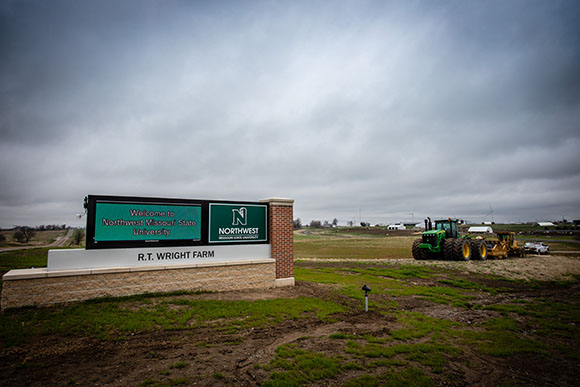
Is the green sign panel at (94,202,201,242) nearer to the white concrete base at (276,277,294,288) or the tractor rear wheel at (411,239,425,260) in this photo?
the white concrete base at (276,277,294,288)

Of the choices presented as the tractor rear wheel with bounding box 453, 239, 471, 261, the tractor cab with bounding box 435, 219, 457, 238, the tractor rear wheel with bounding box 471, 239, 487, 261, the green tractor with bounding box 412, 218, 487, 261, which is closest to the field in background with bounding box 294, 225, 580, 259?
the green tractor with bounding box 412, 218, 487, 261

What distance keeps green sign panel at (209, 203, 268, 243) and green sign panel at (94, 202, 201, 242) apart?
25.5 inches

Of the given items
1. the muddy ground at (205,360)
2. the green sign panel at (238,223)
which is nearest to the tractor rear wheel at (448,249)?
the green sign panel at (238,223)

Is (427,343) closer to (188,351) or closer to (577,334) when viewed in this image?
(577,334)

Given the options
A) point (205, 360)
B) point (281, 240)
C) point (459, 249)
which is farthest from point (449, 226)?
point (205, 360)

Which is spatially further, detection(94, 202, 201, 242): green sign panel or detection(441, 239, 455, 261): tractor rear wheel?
detection(441, 239, 455, 261): tractor rear wheel

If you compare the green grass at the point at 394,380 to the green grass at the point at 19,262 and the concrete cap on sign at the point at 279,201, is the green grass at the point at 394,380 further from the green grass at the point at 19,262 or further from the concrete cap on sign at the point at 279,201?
the green grass at the point at 19,262

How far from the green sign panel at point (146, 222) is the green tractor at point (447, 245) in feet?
65.8

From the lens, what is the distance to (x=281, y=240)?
13109 millimetres

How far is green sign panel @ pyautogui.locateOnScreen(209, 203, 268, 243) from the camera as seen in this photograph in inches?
474

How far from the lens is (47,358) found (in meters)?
5.79

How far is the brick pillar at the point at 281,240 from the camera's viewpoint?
12938 millimetres

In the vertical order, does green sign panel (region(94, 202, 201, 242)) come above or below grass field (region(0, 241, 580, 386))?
above

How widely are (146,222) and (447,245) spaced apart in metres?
21.9
